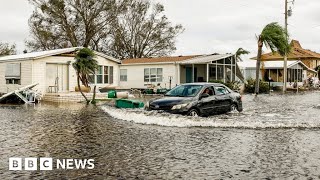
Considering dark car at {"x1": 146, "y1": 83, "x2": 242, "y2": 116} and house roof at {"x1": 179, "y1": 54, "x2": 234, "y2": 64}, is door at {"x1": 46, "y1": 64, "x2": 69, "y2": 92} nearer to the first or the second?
house roof at {"x1": 179, "y1": 54, "x2": 234, "y2": 64}

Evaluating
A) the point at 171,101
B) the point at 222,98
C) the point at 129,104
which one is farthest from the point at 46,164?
the point at 129,104

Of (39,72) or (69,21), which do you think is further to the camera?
(69,21)

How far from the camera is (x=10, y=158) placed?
8.58 meters

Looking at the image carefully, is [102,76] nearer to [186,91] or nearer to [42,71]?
[42,71]

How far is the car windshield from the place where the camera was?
632 inches

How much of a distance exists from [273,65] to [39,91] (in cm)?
3068

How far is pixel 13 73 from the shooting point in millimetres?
30734

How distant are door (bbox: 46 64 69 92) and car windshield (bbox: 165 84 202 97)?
1510 cm

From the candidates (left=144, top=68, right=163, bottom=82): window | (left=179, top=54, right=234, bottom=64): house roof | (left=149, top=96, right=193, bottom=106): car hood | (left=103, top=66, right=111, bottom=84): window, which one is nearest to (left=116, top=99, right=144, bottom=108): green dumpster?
(left=149, top=96, right=193, bottom=106): car hood

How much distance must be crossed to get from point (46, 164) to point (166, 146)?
3.16 m

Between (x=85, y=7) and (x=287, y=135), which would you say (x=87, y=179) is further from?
(x=85, y=7)

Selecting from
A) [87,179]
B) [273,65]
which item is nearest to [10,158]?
[87,179]

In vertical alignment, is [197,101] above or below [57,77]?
below

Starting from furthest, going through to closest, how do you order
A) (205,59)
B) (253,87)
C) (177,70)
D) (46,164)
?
(253,87) → (177,70) → (205,59) → (46,164)
